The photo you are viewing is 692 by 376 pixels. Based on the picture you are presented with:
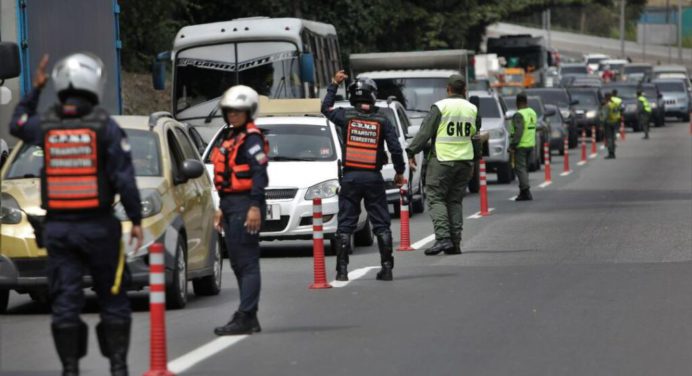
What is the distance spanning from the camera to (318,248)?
47.6 ft

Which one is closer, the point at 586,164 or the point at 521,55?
the point at 586,164

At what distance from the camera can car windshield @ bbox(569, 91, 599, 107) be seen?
191 feet

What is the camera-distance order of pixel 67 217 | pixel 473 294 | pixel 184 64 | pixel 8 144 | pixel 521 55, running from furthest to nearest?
1. pixel 521 55
2. pixel 184 64
3. pixel 8 144
4. pixel 473 294
5. pixel 67 217

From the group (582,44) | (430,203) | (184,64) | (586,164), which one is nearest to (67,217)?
(430,203)

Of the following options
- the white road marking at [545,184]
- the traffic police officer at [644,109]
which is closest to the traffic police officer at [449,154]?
the white road marking at [545,184]

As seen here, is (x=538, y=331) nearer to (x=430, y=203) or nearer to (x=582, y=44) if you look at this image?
(x=430, y=203)

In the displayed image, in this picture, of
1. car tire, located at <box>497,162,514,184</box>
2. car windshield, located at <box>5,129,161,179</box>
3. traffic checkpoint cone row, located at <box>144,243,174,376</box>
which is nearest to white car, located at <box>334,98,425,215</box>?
car tire, located at <box>497,162,514,184</box>

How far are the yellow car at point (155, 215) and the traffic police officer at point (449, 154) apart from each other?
3.82 m

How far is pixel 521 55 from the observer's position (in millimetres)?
75625

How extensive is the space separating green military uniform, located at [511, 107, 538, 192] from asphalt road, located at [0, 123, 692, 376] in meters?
5.77

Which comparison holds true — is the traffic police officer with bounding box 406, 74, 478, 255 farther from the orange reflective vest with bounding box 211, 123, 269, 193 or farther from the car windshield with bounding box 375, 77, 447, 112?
the car windshield with bounding box 375, 77, 447, 112

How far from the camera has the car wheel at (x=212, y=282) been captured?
14.5 meters

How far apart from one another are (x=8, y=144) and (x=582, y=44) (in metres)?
128

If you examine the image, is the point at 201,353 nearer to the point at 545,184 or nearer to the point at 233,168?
A: the point at 233,168
